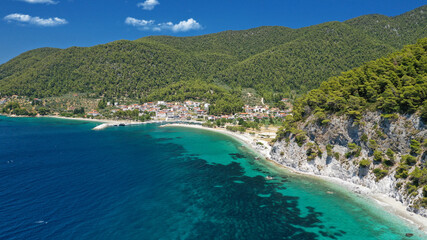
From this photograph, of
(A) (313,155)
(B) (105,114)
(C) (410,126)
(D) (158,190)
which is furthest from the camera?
(B) (105,114)

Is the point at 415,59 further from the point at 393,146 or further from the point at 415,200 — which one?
the point at 415,200

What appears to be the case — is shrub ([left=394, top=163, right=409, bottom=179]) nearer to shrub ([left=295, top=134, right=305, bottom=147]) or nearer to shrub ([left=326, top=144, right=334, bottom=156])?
shrub ([left=326, top=144, right=334, bottom=156])

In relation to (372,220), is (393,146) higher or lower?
higher

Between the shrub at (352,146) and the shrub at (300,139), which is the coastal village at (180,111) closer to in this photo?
the shrub at (300,139)

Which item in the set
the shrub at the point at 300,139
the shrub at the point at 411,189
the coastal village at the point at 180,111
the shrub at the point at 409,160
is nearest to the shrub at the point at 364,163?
the shrub at the point at 409,160

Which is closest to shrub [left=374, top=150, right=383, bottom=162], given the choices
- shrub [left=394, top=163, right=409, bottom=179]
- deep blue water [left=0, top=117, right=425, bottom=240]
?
shrub [left=394, top=163, right=409, bottom=179]

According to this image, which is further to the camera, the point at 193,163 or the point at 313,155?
the point at 193,163

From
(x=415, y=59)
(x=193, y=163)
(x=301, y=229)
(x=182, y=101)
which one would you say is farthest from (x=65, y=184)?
(x=182, y=101)

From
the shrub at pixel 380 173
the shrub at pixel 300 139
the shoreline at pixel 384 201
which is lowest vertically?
the shoreline at pixel 384 201
